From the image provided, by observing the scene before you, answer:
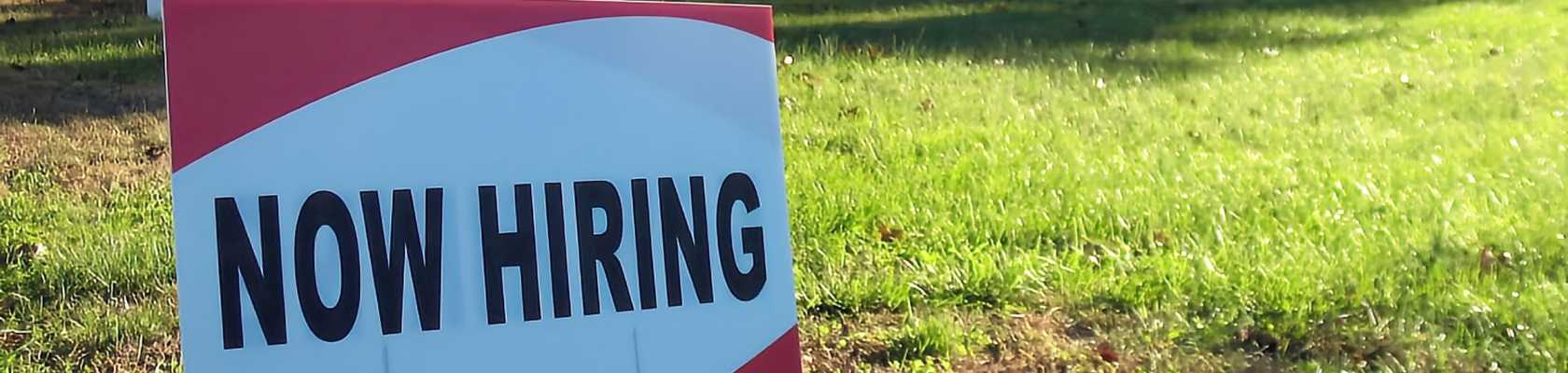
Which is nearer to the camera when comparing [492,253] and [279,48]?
[279,48]

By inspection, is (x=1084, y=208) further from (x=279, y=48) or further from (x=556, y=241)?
(x=279, y=48)

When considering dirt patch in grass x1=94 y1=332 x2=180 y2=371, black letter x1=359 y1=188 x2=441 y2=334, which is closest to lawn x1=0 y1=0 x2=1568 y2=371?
dirt patch in grass x1=94 y1=332 x2=180 y2=371

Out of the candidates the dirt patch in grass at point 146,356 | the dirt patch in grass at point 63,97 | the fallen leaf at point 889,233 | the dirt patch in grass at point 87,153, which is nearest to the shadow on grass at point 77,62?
the dirt patch in grass at point 63,97

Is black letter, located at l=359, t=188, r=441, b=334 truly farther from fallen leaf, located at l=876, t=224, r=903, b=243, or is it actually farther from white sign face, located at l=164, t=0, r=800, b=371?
fallen leaf, located at l=876, t=224, r=903, b=243

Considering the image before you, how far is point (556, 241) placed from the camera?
1.88 meters

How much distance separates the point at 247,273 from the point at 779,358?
0.78m

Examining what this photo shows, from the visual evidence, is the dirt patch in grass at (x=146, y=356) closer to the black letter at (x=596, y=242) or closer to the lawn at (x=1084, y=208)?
the lawn at (x=1084, y=208)

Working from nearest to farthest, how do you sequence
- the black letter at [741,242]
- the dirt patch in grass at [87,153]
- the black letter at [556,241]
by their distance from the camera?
the black letter at [556,241] < the black letter at [741,242] < the dirt patch in grass at [87,153]

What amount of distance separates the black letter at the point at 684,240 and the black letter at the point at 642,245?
0.08 feet

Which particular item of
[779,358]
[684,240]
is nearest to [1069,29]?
[779,358]

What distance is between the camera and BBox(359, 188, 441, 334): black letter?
5.81ft

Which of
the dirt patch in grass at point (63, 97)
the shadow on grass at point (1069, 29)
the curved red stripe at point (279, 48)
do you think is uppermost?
the shadow on grass at point (1069, 29)

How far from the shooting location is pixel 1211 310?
10.8 feet

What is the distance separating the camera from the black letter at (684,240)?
1.97m
